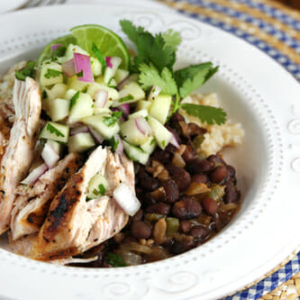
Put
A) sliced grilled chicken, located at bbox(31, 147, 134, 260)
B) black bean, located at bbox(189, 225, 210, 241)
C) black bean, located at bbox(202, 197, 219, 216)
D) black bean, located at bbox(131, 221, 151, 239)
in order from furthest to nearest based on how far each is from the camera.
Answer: black bean, located at bbox(202, 197, 219, 216), black bean, located at bbox(189, 225, 210, 241), black bean, located at bbox(131, 221, 151, 239), sliced grilled chicken, located at bbox(31, 147, 134, 260)

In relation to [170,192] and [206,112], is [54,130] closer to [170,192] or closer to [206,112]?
[170,192]

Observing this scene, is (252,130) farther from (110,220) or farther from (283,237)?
(110,220)

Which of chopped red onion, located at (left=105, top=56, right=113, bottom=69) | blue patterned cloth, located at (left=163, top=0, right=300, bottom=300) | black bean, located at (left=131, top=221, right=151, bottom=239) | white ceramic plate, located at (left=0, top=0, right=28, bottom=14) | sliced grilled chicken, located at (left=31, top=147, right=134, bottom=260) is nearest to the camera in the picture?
sliced grilled chicken, located at (left=31, top=147, right=134, bottom=260)

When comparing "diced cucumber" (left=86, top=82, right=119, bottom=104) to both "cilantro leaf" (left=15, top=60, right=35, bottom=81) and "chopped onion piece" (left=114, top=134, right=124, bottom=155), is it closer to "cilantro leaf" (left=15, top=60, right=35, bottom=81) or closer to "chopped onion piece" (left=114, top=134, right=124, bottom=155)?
"chopped onion piece" (left=114, top=134, right=124, bottom=155)

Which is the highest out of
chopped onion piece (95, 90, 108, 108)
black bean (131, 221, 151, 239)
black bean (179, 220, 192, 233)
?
chopped onion piece (95, 90, 108, 108)

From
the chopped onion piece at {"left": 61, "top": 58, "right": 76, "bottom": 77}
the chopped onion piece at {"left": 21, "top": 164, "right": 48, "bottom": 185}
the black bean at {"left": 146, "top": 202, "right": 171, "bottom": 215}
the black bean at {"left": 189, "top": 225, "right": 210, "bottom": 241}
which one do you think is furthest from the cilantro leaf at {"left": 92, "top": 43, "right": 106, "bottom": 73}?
the black bean at {"left": 189, "top": 225, "right": 210, "bottom": 241}

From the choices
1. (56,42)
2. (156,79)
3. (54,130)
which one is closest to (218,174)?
(156,79)
